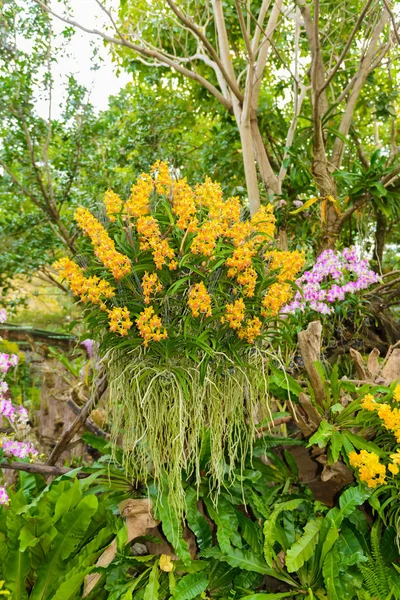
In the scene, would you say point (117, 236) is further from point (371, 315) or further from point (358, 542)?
point (371, 315)

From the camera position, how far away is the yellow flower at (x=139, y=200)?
4.96 feet

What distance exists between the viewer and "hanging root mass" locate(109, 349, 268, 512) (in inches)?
61.4

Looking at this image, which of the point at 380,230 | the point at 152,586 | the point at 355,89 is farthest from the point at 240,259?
the point at 380,230

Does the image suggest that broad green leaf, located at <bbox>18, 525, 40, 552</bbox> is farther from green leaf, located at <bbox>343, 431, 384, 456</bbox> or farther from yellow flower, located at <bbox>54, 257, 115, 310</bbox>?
green leaf, located at <bbox>343, 431, 384, 456</bbox>

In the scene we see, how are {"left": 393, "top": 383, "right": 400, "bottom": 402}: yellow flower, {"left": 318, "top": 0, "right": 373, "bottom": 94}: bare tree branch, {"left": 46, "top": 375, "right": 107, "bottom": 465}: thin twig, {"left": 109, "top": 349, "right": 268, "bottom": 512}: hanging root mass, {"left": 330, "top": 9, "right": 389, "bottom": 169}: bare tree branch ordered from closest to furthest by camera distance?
1. {"left": 109, "top": 349, "right": 268, "bottom": 512}: hanging root mass
2. {"left": 393, "top": 383, "right": 400, "bottom": 402}: yellow flower
3. {"left": 46, "top": 375, "right": 107, "bottom": 465}: thin twig
4. {"left": 318, "top": 0, "right": 373, "bottom": 94}: bare tree branch
5. {"left": 330, "top": 9, "right": 389, "bottom": 169}: bare tree branch

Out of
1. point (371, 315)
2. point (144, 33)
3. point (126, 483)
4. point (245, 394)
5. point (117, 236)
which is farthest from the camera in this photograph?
point (144, 33)

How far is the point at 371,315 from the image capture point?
10.4ft

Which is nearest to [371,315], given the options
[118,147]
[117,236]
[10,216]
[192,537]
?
[192,537]

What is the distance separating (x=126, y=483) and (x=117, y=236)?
2.89 ft

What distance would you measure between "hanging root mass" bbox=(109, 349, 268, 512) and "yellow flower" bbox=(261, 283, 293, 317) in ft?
0.44

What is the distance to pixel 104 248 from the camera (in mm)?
1470

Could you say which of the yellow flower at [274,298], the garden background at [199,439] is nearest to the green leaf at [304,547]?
the garden background at [199,439]

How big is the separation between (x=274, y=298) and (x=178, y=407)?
0.43m

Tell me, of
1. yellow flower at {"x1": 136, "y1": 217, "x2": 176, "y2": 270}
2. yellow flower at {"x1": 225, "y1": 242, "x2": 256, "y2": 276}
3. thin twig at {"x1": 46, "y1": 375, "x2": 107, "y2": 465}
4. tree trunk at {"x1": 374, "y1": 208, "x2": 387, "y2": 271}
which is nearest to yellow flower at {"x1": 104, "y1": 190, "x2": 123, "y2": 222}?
yellow flower at {"x1": 136, "y1": 217, "x2": 176, "y2": 270}
